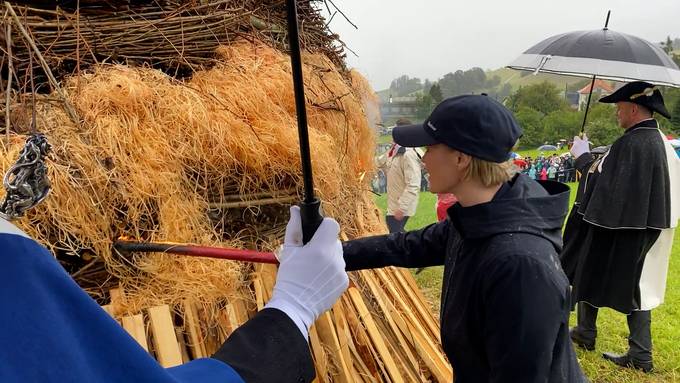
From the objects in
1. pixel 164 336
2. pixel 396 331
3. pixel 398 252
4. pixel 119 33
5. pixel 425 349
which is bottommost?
pixel 425 349

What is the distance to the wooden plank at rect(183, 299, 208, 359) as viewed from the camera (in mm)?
2197

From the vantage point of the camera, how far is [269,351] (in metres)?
1.26

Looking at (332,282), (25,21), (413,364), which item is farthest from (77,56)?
(413,364)

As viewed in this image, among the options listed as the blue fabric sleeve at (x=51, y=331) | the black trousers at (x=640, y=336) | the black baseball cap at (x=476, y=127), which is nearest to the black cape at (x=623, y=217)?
the black trousers at (x=640, y=336)

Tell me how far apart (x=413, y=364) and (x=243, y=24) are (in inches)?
90.6

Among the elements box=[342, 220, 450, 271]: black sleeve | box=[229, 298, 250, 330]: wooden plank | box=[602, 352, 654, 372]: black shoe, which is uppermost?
box=[342, 220, 450, 271]: black sleeve

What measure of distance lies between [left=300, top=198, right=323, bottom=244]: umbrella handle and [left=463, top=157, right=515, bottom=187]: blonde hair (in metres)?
0.58

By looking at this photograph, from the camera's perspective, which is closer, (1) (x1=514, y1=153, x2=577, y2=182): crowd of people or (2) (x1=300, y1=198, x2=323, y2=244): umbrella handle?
(2) (x1=300, y1=198, x2=323, y2=244): umbrella handle

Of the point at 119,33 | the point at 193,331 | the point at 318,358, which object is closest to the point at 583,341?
the point at 318,358

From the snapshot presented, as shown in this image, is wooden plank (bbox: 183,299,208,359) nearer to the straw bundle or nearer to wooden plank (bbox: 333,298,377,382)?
the straw bundle

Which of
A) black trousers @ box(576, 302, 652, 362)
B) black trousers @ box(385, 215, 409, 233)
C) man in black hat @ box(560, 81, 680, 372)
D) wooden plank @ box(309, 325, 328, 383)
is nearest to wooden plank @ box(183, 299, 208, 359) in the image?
wooden plank @ box(309, 325, 328, 383)

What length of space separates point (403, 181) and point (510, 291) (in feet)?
17.4

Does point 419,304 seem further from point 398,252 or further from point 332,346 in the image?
point 398,252

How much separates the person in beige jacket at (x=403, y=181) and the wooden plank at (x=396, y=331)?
3608mm
